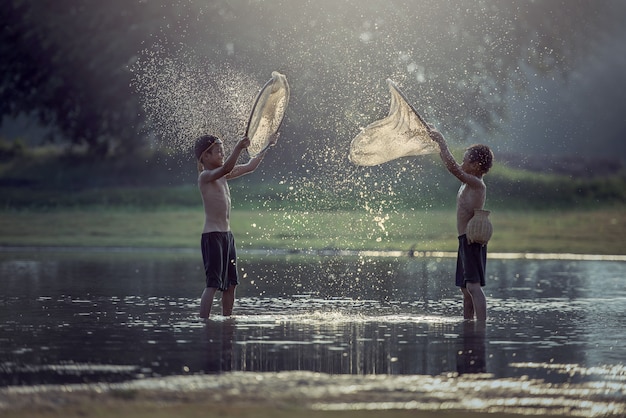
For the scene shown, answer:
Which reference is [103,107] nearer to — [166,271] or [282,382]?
[166,271]

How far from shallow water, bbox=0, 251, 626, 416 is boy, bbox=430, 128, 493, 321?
23 centimetres

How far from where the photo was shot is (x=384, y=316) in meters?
11.3

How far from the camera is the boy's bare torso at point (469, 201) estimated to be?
1077 centimetres

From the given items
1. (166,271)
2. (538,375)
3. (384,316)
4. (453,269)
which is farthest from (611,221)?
(538,375)

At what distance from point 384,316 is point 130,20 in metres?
26.1

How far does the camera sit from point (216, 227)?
10.8 meters

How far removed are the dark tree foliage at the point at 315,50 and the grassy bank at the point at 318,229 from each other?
3728mm

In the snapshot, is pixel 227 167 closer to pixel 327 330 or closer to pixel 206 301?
pixel 206 301

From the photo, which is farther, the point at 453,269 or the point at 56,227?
the point at 56,227

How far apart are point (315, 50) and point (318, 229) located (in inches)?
261

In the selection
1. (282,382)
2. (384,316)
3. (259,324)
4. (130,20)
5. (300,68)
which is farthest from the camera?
(130,20)

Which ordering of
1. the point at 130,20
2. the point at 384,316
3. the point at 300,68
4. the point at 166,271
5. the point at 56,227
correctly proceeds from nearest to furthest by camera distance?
1. the point at 384,316
2. the point at 166,271
3. the point at 56,227
4. the point at 300,68
5. the point at 130,20

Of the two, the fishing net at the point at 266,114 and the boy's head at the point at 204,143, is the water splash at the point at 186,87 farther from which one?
the boy's head at the point at 204,143

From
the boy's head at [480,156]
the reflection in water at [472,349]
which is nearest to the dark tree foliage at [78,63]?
the boy's head at [480,156]
